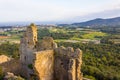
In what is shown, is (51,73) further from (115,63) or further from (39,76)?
(115,63)

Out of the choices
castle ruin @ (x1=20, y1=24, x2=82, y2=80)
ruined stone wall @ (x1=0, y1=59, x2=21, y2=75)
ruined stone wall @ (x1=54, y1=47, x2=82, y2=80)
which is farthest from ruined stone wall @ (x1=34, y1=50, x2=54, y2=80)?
ruined stone wall @ (x1=0, y1=59, x2=21, y2=75)

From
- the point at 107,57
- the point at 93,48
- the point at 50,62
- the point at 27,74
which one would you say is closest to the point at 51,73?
the point at 50,62

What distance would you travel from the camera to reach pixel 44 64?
80.2 feet

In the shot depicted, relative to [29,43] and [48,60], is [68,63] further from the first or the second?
[29,43]

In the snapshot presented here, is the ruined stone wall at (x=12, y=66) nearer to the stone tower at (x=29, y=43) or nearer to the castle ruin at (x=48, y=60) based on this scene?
the castle ruin at (x=48, y=60)

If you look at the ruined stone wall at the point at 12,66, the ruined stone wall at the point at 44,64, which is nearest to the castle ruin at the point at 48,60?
the ruined stone wall at the point at 44,64

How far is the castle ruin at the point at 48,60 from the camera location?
23.5 meters

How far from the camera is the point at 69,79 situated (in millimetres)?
23734

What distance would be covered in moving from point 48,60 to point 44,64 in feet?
2.53

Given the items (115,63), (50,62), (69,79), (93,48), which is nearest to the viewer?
(69,79)

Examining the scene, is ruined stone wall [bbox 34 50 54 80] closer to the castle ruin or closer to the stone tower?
the castle ruin

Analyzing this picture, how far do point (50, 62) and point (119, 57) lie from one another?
3705cm

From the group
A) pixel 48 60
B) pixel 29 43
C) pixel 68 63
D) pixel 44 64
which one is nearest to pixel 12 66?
pixel 29 43

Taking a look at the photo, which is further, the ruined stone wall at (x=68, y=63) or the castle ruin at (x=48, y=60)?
the castle ruin at (x=48, y=60)
